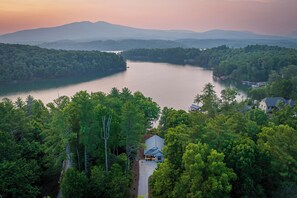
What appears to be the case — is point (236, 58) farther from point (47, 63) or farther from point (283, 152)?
point (283, 152)

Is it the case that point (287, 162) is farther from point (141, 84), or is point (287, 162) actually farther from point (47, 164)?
point (141, 84)

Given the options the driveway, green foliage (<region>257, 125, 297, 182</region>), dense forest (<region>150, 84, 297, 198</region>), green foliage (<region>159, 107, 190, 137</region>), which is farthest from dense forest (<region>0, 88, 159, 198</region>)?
green foliage (<region>257, 125, 297, 182</region>)

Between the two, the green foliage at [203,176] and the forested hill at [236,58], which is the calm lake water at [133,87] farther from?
the green foliage at [203,176]

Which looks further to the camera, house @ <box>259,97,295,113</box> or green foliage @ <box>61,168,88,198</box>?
house @ <box>259,97,295,113</box>

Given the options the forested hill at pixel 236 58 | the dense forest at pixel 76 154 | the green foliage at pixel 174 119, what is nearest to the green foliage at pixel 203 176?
the dense forest at pixel 76 154

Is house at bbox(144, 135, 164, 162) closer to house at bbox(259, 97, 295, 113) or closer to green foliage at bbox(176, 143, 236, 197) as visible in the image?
green foliage at bbox(176, 143, 236, 197)

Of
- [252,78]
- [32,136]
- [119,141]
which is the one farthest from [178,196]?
[252,78]

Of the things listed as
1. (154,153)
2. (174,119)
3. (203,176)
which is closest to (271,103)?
(174,119)
